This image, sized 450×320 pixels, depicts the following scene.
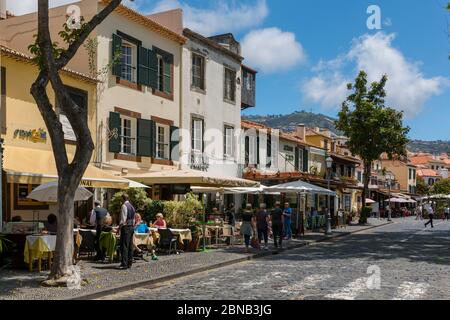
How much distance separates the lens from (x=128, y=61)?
2309 cm

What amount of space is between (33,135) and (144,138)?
5.93 metres

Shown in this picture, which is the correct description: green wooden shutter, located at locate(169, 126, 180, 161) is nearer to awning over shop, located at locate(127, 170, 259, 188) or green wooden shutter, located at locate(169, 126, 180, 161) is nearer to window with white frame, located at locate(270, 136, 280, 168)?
awning over shop, located at locate(127, 170, 259, 188)

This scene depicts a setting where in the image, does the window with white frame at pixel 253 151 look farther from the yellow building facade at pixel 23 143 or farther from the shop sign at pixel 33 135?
A: the shop sign at pixel 33 135

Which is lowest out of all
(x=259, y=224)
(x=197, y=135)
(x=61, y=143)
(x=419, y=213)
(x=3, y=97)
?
(x=419, y=213)

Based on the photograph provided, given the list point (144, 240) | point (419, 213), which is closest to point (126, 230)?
point (144, 240)

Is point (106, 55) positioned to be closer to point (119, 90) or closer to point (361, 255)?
point (119, 90)

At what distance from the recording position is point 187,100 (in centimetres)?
2670

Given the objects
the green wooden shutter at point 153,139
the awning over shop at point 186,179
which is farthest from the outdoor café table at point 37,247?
the green wooden shutter at point 153,139

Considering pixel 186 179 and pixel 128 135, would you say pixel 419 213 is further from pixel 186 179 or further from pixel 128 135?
pixel 186 179

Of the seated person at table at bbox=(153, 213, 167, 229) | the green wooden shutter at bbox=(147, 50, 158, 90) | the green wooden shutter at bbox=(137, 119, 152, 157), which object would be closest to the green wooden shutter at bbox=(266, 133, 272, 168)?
the green wooden shutter at bbox=(147, 50, 158, 90)

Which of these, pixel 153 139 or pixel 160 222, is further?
pixel 153 139

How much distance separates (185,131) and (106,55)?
6.15 metres
